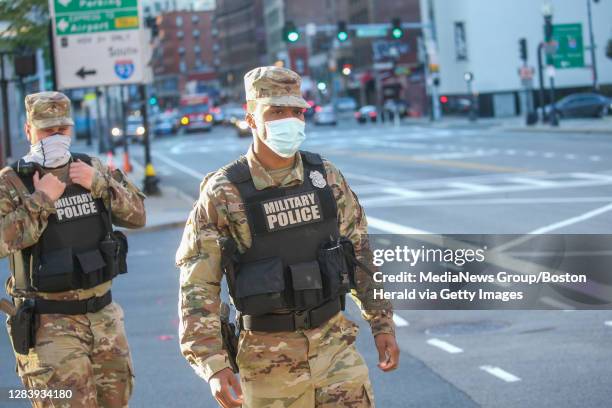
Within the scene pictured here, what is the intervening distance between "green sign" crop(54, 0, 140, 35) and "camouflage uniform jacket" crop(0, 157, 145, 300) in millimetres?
18431

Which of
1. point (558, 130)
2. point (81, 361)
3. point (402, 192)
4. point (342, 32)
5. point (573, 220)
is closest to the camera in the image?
point (81, 361)

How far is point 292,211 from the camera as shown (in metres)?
4.76

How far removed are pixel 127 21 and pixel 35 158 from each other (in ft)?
63.5

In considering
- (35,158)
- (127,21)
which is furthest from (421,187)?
(35,158)

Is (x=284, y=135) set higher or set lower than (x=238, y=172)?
higher

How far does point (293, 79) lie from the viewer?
4.77m

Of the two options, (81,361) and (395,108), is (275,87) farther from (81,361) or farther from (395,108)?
(395,108)

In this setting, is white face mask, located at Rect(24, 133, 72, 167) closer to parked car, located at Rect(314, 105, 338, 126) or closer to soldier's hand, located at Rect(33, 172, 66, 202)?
soldier's hand, located at Rect(33, 172, 66, 202)

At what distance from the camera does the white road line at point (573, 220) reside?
16.3 meters

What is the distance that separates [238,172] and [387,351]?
96cm

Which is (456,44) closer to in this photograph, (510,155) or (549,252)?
(510,155)

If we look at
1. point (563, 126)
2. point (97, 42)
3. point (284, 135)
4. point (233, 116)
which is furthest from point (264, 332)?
point (233, 116)

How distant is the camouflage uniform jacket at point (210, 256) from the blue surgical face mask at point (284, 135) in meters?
0.13

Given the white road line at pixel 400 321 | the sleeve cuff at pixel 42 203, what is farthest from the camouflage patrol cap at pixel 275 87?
the white road line at pixel 400 321
